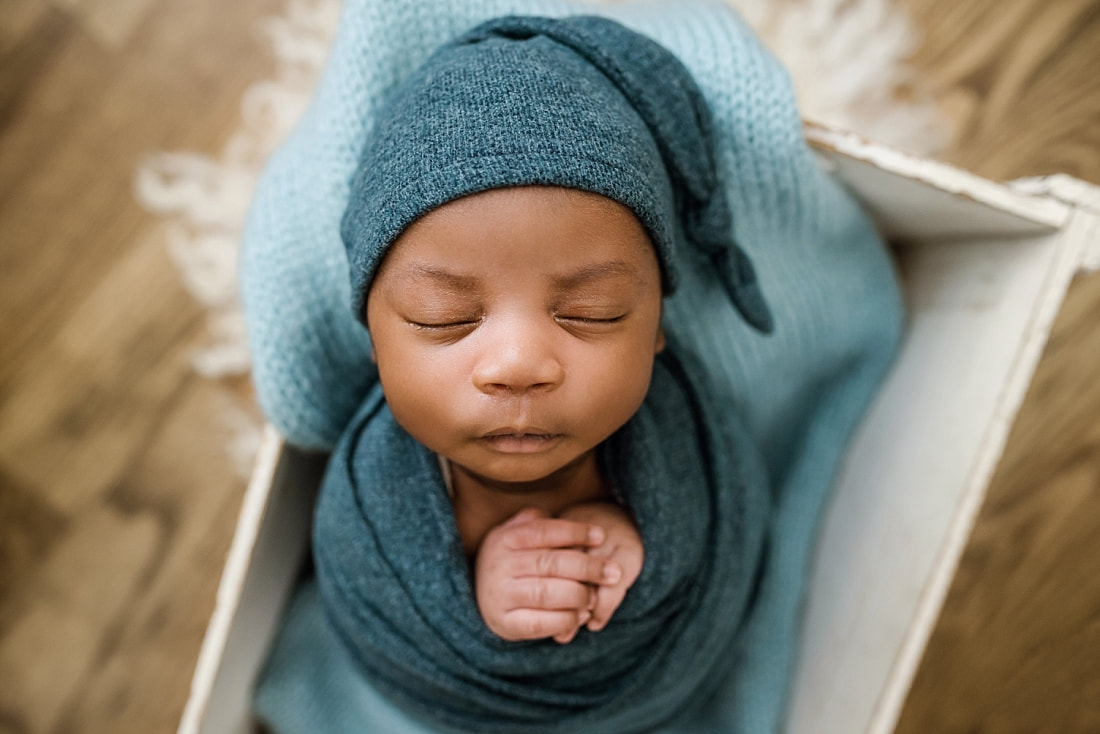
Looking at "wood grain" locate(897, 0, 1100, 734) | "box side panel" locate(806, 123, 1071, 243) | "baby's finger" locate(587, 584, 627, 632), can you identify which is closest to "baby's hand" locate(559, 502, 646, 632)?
"baby's finger" locate(587, 584, 627, 632)

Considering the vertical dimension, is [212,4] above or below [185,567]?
above

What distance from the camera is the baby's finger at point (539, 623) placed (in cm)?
69

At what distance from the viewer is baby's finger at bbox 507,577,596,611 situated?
690 millimetres

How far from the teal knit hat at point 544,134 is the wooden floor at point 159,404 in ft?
2.00

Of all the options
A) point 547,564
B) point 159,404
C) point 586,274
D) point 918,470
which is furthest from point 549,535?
point 159,404

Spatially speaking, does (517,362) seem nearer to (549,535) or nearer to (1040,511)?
(549,535)

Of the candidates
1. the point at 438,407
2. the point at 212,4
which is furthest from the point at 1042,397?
the point at 212,4

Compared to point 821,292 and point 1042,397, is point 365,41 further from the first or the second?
point 1042,397

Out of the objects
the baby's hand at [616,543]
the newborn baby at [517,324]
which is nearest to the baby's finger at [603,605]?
the baby's hand at [616,543]

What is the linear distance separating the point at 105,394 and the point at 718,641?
2.88 ft

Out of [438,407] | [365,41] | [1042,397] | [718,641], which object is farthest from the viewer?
[1042,397]

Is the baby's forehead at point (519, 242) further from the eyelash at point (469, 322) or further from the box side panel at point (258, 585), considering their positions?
the box side panel at point (258, 585)

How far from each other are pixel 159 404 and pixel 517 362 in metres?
0.82

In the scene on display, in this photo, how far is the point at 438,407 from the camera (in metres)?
0.57
